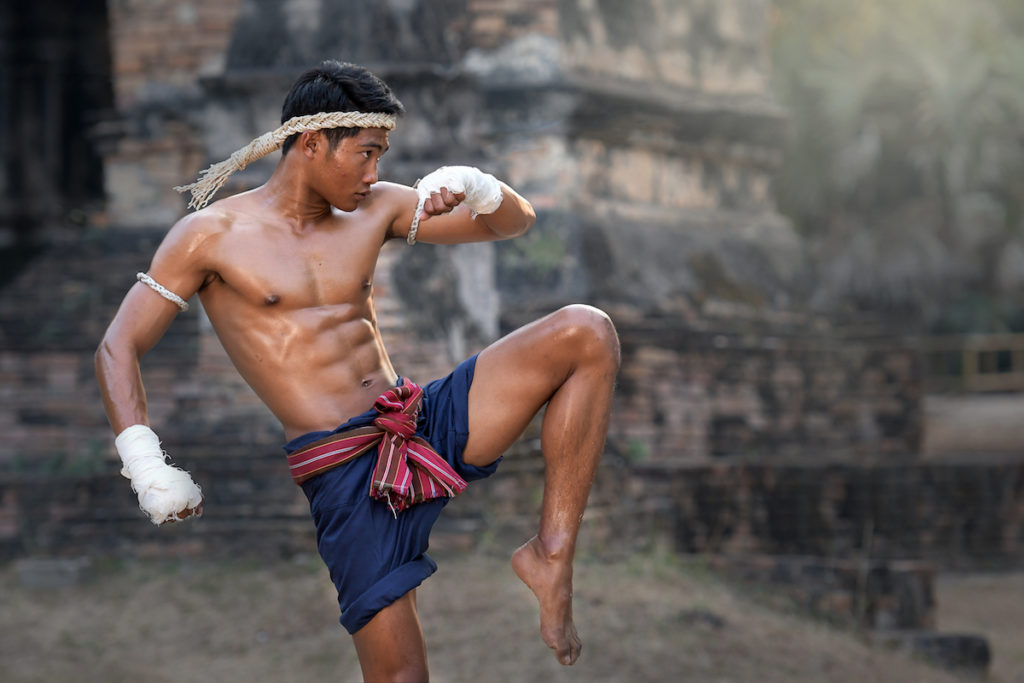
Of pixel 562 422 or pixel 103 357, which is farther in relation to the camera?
pixel 562 422

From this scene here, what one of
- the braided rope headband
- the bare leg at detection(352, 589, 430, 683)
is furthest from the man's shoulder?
the bare leg at detection(352, 589, 430, 683)

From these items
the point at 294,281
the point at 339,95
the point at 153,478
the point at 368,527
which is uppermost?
the point at 339,95

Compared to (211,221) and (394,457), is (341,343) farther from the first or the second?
(211,221)

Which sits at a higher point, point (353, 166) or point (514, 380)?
point (353, 166)

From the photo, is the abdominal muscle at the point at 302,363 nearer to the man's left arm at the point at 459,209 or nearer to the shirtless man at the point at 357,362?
the shirtless man at the point at 357,362

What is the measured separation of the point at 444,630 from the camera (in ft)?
20.1

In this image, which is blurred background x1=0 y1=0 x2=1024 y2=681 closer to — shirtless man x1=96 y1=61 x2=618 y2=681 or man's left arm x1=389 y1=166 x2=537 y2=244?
shirtless man x1=96 y1=61 x2=618 y2=681

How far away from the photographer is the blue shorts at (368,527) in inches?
146

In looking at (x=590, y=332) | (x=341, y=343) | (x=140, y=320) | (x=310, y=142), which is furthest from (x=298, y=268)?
(x=590, y=332)

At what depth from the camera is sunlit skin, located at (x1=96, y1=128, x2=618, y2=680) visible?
3.63 m

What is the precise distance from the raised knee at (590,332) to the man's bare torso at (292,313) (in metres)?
0.61

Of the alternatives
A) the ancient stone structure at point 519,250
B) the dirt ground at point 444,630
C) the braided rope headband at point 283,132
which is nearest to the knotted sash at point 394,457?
the braided rope headband at point 283,132

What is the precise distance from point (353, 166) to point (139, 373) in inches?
32.5

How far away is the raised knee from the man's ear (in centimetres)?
84
